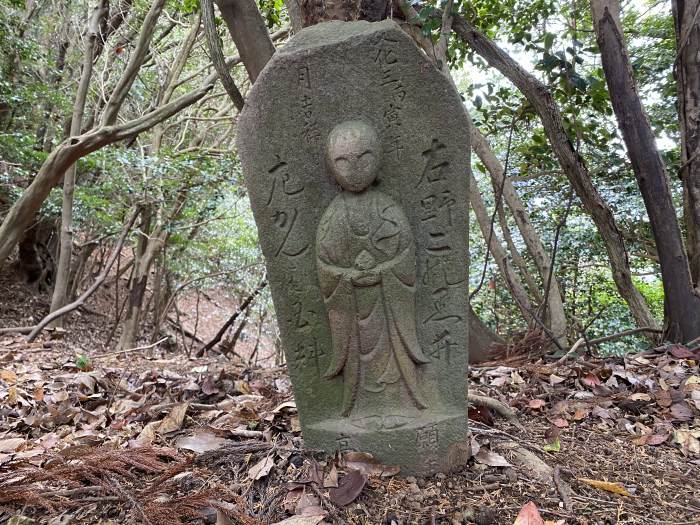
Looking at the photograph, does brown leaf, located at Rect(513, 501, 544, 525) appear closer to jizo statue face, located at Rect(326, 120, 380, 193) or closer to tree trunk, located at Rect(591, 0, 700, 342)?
jizo statue face, located at Rect(326, 120, 380, 193)

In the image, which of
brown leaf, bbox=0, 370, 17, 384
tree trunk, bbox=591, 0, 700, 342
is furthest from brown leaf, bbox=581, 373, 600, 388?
brown leaf, bbox=0, 370, 17, 384

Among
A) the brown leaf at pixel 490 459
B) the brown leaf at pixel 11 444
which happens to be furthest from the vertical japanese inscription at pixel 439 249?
the brown leaf at pixel 11 444

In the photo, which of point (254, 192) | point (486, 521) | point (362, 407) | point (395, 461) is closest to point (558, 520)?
point (486, 521)

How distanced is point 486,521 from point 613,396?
5.19 feet

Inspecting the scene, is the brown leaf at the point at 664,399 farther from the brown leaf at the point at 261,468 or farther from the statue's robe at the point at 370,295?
the brown leaf at the point at 261,468

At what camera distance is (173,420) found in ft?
9.27

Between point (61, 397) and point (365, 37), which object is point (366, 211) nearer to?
point (365, 37)

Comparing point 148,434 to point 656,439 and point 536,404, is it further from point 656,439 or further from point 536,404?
point 656,439

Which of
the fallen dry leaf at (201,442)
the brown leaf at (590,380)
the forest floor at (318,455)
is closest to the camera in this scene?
the forest floor at (318,455)

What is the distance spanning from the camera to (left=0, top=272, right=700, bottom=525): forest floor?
193 centimetres

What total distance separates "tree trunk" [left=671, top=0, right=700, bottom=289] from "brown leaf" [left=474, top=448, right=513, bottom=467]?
8.25 ft

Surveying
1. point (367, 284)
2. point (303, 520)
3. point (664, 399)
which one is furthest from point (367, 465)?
point (664, 399)

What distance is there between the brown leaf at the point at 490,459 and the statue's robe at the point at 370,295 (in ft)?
1.16

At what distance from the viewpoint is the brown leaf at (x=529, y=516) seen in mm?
1816
